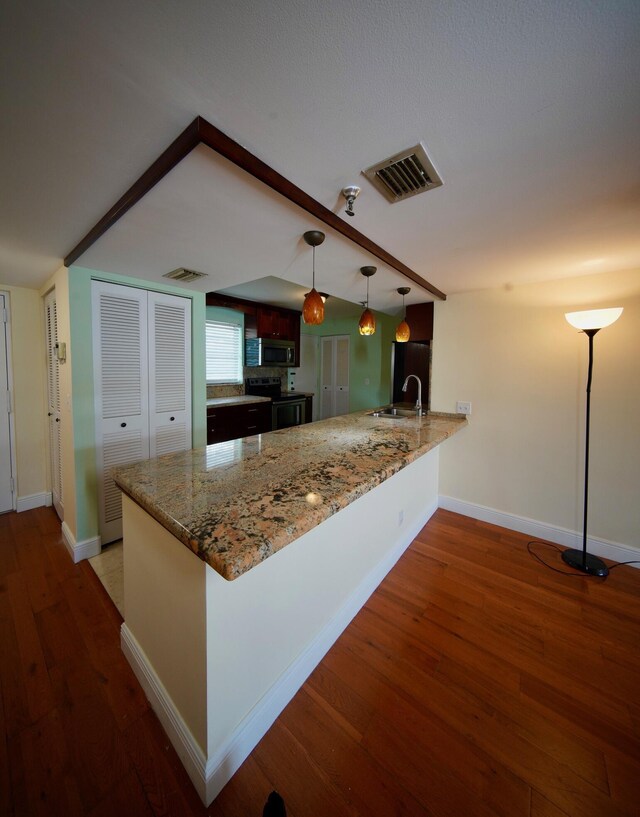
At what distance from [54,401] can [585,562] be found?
4.52 m

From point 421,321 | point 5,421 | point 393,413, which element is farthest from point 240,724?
point 5,421

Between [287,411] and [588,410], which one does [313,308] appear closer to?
[588,410]

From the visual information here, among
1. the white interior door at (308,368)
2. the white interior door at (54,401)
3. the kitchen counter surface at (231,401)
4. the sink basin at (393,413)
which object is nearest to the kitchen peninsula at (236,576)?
the sink basin at (393,413)

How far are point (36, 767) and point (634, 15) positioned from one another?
2760 mm

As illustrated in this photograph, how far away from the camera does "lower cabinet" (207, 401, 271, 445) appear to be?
128 inches

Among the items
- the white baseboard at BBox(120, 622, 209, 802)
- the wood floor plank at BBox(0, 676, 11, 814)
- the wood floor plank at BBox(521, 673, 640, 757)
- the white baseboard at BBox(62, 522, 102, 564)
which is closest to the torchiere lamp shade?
the wood floor plank at BBox(521, 673, 640, 757)

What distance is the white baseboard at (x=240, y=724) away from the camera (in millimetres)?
1002

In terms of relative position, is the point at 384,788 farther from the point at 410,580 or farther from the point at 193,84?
the point at 193,84

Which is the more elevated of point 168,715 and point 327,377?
point 327,377

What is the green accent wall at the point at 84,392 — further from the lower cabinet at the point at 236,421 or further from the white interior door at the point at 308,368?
the white interior door at the point at 308,368

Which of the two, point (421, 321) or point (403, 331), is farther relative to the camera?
point (421, 321)

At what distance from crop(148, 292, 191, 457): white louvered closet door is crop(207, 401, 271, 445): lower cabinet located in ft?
1.33

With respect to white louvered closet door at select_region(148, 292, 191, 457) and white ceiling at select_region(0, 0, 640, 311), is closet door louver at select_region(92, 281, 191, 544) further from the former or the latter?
white ceiling at select_region(0, 0, 640, 311)

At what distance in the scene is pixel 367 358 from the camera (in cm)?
536
